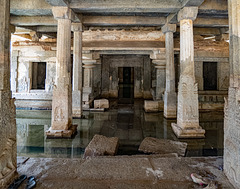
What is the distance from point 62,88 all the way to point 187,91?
11.7ft

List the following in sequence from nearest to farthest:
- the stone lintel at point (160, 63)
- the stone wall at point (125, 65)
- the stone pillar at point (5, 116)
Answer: the stone pillar at point (5, 116) < the stone lintel at point (160, 63) < the stone wall at point (125, 65)

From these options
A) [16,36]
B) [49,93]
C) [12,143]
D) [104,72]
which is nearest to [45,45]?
[16,36]

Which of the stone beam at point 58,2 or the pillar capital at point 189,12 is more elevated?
the stone beam at point 58,2

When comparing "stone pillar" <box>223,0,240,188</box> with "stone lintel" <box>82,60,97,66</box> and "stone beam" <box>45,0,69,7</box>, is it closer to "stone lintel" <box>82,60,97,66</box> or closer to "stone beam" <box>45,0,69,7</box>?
"stone beam" <box>45,0,69,7</box>

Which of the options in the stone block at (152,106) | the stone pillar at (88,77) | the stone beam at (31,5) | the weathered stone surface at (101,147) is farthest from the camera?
the stone pillar at (88,77)

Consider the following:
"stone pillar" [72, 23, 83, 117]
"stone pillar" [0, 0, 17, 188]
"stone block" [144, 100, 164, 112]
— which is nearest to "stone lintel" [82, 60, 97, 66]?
"stone pillar" [72, 23, 83, 117]

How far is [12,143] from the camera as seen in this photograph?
193cm

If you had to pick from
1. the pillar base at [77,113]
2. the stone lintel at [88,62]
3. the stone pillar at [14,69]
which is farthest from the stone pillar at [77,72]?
the stone pillar at [14,69]

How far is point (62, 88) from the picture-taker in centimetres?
448

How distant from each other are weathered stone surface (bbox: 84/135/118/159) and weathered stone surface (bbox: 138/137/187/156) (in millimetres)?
616

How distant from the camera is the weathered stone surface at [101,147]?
3057 mm

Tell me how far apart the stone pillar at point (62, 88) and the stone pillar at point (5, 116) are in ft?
7.84

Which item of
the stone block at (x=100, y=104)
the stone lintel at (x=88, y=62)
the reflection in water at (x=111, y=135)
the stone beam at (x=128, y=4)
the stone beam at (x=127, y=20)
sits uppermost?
the stone beam at (x=127, y=20)

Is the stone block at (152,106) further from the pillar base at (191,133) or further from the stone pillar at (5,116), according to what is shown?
the stone pillar at (5,116)
